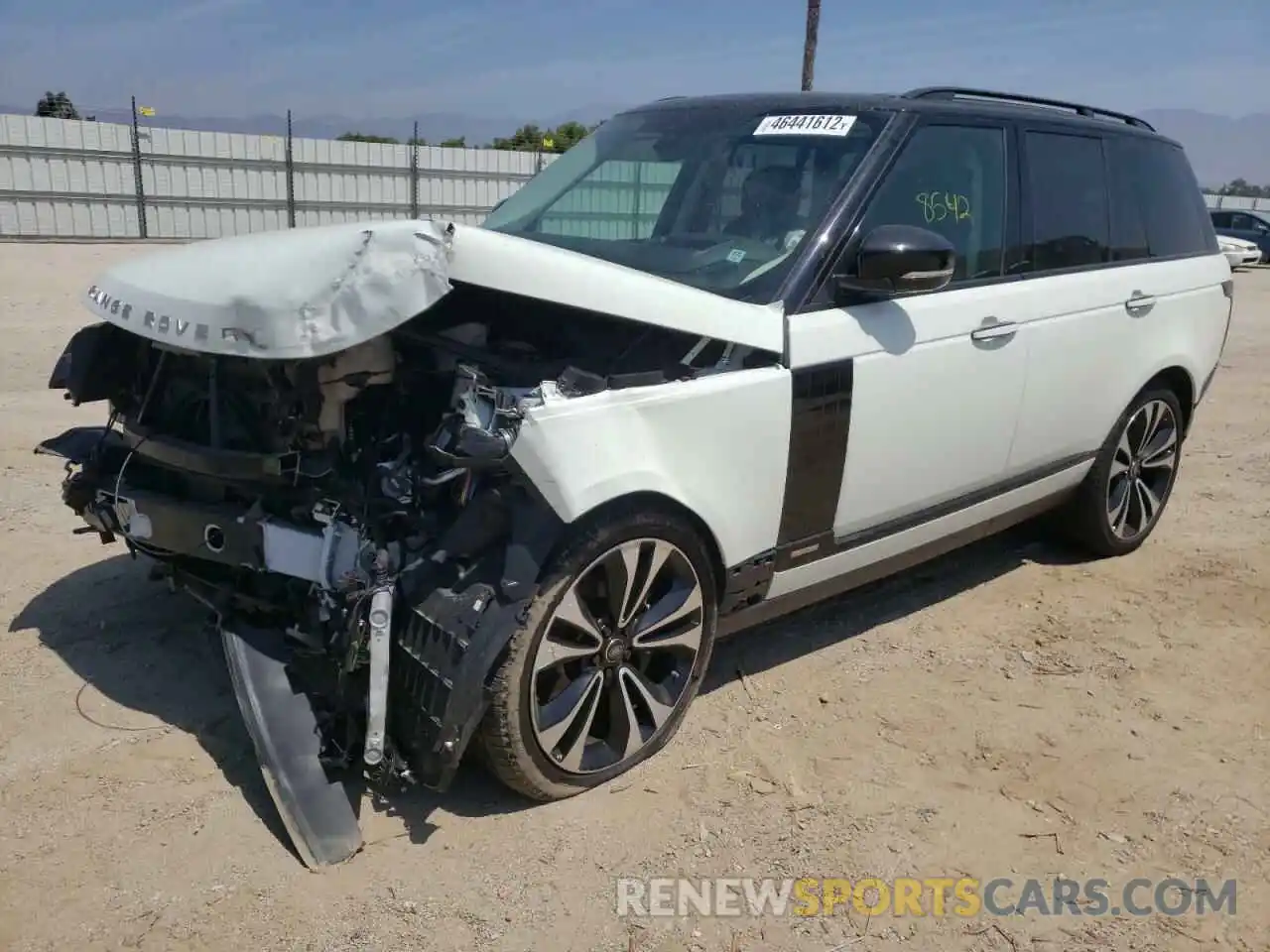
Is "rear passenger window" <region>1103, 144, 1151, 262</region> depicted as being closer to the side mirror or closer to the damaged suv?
the damaged suv

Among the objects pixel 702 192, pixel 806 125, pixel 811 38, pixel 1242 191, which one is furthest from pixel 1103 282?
pixel 1242 191

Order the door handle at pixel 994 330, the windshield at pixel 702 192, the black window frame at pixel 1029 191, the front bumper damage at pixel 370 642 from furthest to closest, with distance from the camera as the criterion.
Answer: the black window frame at pixel 1029 191 → the door handle at pixel 994 330 → the windshield at pixel 702 192 → the front bumper damage at pixel 370 642

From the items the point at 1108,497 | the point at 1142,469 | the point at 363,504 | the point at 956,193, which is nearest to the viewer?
the point at 363,504

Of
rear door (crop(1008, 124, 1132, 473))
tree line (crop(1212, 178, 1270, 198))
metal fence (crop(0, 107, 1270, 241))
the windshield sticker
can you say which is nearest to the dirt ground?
rear door (crop(1008, 124, 1132, 473))

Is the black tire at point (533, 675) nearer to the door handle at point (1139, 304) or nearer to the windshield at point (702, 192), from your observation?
the windshield at point (702, 192)

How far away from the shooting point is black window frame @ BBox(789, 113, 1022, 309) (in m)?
3.36

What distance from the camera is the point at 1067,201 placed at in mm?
4336

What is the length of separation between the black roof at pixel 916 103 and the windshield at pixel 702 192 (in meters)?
0.06

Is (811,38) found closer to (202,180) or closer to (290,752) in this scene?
(202,180)

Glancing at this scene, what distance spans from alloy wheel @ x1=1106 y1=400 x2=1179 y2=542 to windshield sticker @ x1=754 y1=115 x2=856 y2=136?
216 centimetres

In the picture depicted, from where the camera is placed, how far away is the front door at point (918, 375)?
3326 mm

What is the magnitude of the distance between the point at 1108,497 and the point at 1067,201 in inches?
56.4

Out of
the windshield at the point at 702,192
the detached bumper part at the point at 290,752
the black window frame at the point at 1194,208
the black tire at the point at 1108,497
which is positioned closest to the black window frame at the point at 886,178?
the windshield at the point at 702,192

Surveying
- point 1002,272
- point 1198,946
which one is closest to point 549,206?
point 1002,272
